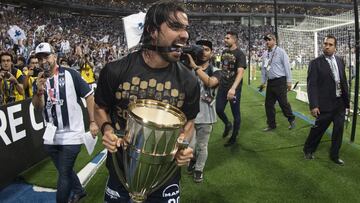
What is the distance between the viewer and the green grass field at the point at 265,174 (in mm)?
5125

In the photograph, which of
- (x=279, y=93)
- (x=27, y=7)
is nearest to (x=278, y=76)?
(x=279, y=93)

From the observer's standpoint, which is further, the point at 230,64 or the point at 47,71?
the point at 230,64

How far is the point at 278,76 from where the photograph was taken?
29.1 feet

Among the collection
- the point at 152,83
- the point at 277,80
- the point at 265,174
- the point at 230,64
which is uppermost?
the point at 152,83

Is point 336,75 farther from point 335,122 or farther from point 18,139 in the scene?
point 18,139

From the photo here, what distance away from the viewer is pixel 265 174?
6.01 metres

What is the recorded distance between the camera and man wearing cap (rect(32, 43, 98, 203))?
423 centimetres

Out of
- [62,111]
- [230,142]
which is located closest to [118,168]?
[62,111]

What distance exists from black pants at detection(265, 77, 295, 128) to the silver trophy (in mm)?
7054

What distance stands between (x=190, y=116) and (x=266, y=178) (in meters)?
3.55

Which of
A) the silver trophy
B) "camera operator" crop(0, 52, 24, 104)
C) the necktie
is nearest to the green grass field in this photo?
the necktie

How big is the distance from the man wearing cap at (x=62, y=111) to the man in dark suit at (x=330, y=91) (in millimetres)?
3775

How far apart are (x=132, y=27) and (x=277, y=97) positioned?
371 cm

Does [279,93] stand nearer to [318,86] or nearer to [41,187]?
[318,86]
